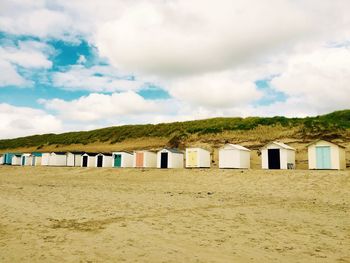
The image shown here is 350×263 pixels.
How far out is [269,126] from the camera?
186 feet

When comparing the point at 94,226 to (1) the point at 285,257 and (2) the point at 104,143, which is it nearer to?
(1) the point at 285,257

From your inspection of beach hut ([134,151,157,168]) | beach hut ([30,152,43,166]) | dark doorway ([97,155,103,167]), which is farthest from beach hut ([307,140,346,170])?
beach hut ([30,152,43,166])

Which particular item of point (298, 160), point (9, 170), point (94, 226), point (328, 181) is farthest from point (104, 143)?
point (94, 226)

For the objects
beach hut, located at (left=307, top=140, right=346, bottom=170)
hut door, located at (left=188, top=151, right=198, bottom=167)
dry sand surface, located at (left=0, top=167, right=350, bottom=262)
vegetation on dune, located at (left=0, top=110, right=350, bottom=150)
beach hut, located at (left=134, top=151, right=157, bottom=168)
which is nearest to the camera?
dry sand surface, located at (left=0, top=167, right=350, bottom=262)

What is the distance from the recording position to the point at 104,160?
4634cm

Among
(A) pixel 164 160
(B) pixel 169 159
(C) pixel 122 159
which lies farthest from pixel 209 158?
(C) pixel 122 159

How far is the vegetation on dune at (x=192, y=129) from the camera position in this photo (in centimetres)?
4994

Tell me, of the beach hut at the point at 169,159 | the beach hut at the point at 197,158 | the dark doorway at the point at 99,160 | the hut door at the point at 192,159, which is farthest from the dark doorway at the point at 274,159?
the dark doorway at the point at 99,160

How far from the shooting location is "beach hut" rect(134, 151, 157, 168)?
41.9m

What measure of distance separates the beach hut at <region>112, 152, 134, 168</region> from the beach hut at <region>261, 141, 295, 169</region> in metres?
18.6

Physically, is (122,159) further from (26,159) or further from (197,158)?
(26,159)

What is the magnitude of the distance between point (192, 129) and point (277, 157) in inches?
1311

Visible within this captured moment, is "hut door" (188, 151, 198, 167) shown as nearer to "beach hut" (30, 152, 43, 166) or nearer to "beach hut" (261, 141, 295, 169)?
"beach hut" (261, 141, 295, 169)

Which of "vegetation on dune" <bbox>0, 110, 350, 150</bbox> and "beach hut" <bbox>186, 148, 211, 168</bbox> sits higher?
"vegetation on dune" <bbox>0, 110, 350, 150</bbox>
